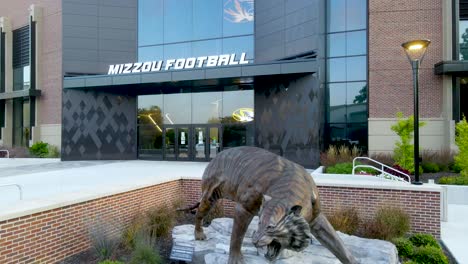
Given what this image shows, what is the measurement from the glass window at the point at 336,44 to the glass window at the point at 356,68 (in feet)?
2.10

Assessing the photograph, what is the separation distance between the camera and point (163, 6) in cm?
2500

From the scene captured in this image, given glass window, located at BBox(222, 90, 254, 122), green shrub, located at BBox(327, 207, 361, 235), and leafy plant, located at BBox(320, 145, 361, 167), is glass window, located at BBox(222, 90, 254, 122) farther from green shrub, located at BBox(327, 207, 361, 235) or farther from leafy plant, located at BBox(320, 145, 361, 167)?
green shrub, located at BBox(327, 207, 361, 235)

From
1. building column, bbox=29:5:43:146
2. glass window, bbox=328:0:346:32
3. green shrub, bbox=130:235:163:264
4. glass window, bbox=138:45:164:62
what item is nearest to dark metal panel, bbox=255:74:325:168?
glass window, bbox=328:0:346:32

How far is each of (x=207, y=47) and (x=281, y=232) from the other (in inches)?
845

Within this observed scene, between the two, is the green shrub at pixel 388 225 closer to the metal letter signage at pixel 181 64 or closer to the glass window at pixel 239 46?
the metal letter signage at pixel 181 64

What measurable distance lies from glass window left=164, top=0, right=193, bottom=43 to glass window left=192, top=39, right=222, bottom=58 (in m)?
0.82

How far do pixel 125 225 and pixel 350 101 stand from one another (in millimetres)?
15675

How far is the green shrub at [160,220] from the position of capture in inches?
290

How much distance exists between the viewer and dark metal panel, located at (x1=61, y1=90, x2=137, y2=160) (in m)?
24.5

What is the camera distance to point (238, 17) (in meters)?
22.8

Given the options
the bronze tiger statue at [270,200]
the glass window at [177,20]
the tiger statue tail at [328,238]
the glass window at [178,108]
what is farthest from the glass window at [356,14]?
the tiger statue tail at [328,238]

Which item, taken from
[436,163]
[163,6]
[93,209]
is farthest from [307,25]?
[93,209]

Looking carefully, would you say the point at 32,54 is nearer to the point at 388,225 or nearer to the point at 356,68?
the point at 356,68

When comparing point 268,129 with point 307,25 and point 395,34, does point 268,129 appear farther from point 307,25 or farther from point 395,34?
point 395,34
